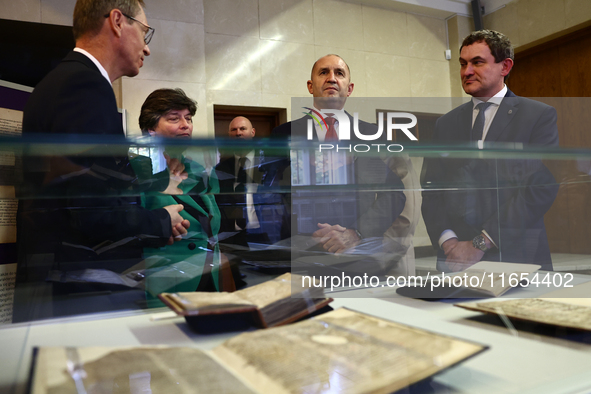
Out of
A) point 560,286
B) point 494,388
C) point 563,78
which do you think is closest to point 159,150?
point 494,388

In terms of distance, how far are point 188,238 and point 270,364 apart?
0.55 feet

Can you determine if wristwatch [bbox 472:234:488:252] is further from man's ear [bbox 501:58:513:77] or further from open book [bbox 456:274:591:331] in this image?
man's ear [bbox 501:58:513:77]

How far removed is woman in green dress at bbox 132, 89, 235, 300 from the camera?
1.35 ft

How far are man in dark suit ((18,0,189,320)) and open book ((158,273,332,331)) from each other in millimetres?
72

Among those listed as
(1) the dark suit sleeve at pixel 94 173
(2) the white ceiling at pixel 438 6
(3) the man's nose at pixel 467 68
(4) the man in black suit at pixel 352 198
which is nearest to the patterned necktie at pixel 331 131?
(4) the man in black suit at pixel 352 198

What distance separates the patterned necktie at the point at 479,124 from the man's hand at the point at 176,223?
1.37 feet

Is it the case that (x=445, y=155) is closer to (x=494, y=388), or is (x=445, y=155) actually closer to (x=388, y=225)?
(x=388, y=225)

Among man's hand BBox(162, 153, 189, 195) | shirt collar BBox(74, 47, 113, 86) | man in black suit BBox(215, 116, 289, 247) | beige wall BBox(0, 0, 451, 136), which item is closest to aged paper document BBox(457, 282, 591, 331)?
man in black suit BBox(215, 116, 289, 247)

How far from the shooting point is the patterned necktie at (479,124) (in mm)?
583

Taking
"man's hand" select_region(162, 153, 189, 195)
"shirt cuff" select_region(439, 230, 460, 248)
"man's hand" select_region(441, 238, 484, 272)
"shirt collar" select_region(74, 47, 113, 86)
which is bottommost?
"man's hand" select_region(441, 238, 484, 272)

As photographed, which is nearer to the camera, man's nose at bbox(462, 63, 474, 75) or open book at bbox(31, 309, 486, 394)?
open book at bbox(31, 309, 486, 394)

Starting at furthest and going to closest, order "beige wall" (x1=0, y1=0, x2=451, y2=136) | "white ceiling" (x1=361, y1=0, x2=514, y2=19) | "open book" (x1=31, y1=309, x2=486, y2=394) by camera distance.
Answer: "white ceiling" (x1=361, y1=0, x2=514, y2=19)
"beige wall" (x1=0, y1=0, x2=451, y2=136)
"open book" (x1=31, y1=309, x2=486, y2=394)

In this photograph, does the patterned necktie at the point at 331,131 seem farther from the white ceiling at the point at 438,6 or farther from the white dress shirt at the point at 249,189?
the white ceiling at the point at 438,6

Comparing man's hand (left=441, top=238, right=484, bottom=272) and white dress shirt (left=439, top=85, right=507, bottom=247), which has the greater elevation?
white dress shirt (left=439, top=85, right=507, bottom=247)
